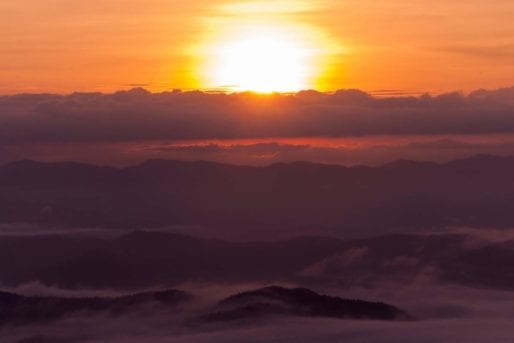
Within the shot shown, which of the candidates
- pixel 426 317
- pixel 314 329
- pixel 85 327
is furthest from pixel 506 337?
pixel 85 327

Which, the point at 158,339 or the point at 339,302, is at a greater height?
the point at 339,302

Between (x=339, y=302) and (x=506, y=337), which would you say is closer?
(x=506, y=337)

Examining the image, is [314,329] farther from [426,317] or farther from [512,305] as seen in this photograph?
[512,305]

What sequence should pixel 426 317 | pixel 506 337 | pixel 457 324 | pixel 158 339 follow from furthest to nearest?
pixel 426 317 < pixel 158 339 < pixel 457 324 < pixel 506 337

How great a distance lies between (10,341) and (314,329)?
205 ft

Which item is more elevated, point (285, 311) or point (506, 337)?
point (285, 311)

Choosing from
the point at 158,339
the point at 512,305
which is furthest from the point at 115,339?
the point at 512,305

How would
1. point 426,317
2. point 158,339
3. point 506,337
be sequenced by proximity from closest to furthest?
point 506,337 → point 158,339 → point 426,317

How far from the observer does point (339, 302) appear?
200 meters

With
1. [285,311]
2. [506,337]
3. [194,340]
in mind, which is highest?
[285,311]

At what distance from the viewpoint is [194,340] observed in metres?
163

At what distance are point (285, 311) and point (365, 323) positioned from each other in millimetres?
18808

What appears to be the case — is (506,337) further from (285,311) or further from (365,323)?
(285,311)

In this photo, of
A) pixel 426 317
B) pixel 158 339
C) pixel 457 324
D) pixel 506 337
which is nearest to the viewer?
pixel 506 337
